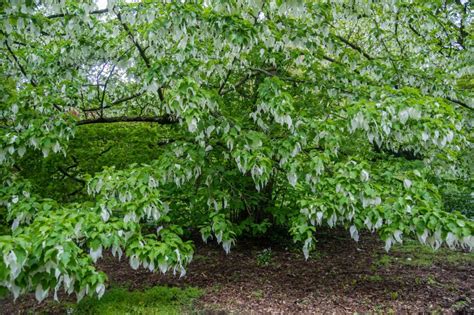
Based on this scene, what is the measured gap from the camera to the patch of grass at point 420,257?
5.69 m

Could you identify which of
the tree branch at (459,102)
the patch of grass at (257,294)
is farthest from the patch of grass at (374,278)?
the tree branch at (459,102)

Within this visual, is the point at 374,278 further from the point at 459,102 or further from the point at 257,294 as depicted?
A: the point at 459,102

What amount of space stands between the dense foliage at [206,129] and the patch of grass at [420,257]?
1.40 metres

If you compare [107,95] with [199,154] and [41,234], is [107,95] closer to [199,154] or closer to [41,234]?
[199,154]

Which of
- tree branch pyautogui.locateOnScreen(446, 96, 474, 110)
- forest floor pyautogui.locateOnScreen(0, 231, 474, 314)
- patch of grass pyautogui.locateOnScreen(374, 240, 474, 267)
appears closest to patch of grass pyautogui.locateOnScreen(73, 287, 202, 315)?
forest floor pyautogui.locateOnScreen(0, 231, 474, 314)

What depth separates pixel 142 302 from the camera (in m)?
4.30

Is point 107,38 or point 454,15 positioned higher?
point 454,15

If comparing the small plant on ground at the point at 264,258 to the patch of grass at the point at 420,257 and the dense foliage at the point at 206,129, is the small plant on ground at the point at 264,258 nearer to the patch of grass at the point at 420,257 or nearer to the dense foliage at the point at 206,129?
the dense foliage at the point at 206,129

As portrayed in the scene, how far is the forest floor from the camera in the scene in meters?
4.25

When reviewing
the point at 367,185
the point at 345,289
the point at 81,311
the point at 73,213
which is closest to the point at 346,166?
the point at 367,185

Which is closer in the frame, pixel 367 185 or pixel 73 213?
pixel 73 213

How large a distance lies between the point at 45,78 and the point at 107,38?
910 mm

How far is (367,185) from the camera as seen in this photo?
3.54 m

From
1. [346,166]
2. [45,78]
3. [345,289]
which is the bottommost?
[345,289]
